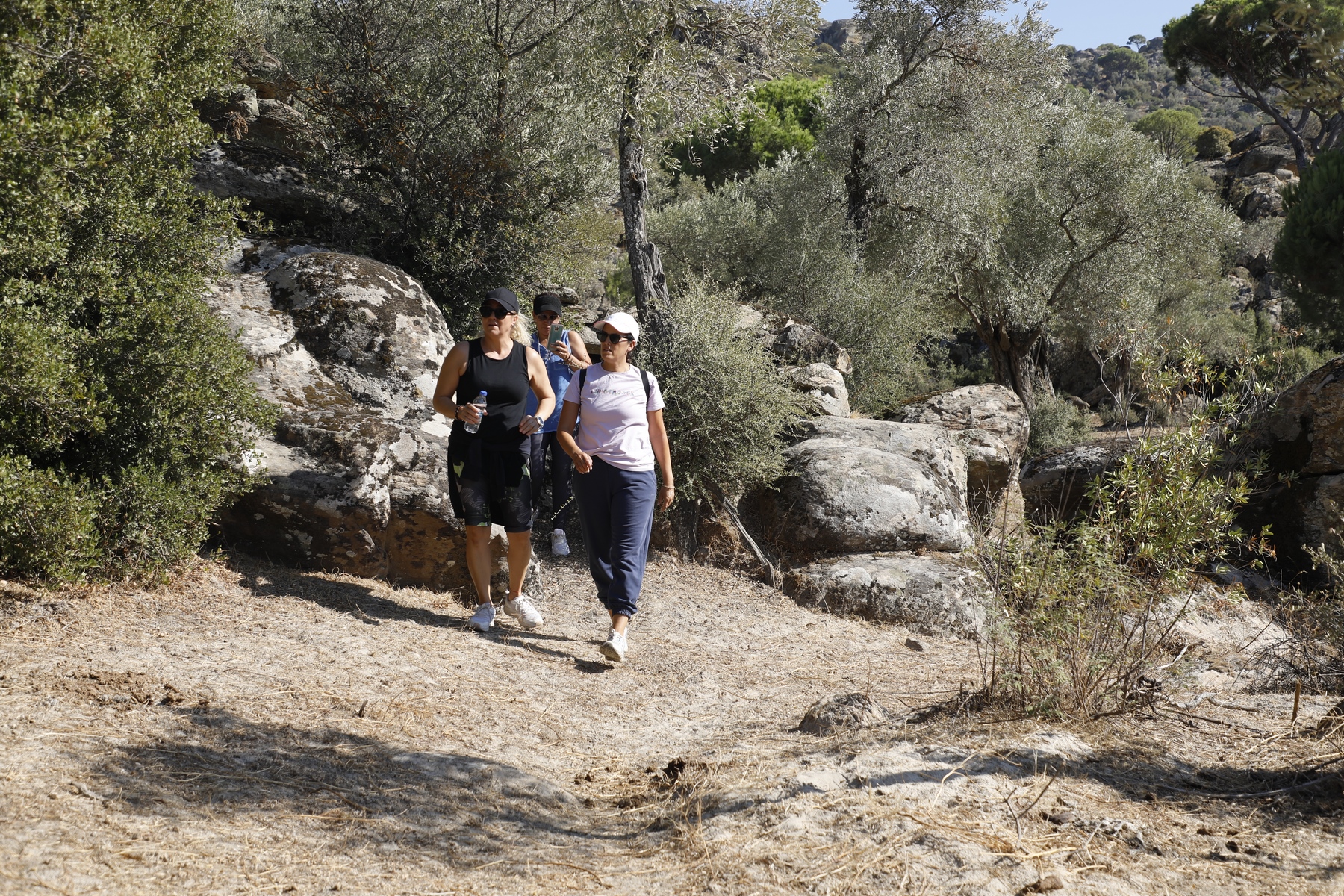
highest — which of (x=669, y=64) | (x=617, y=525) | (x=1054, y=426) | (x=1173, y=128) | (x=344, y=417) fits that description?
(x=1173, y=128)

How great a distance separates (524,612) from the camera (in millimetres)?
5797

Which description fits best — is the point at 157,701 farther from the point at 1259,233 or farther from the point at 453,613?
the point at 1259,233

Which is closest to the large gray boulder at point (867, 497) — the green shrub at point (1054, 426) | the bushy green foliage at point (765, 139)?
the green shrub at point (1054, 426)

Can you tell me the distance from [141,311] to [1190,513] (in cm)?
539

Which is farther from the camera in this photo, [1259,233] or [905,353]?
[1259,233]

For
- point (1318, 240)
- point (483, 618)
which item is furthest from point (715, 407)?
point (1318, 240)

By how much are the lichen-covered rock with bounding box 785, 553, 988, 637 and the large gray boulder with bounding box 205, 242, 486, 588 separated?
2913 millimetres

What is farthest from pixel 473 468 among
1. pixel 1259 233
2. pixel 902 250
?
pixel 1259 233

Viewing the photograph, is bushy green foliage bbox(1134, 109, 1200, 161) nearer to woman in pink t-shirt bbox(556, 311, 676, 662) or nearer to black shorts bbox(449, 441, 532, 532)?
woman in pink t-shirt bbox(556, 311, 676, 662)

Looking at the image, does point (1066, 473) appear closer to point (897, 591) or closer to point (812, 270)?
point (897, 591)

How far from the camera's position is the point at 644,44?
30.7 feet

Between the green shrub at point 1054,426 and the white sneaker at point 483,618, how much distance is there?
12784 mm

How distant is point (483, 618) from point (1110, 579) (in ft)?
11.2

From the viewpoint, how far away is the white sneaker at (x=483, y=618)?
221 inches
